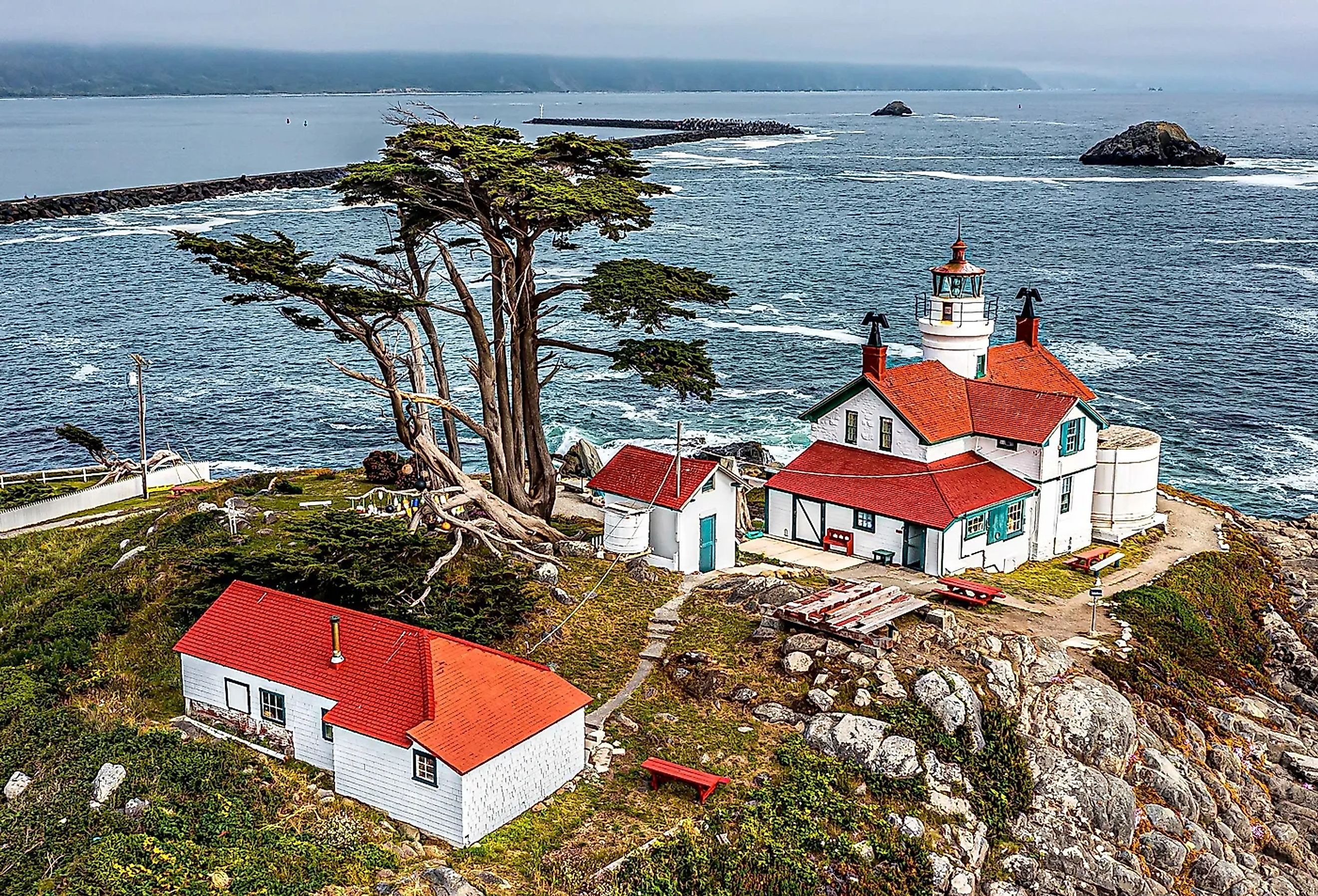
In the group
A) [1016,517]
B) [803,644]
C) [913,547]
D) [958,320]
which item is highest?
[958,320]

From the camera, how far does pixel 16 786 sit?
80.1 ft

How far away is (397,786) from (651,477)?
14770 millimetres

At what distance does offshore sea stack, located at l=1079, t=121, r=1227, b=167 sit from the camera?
625 ft

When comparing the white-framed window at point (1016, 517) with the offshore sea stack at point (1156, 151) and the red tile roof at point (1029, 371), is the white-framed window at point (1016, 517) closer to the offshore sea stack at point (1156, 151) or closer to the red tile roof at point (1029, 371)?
the red tile roof at point (1029, 371)

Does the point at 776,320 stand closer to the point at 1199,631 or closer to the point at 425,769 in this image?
the point at 1199,631

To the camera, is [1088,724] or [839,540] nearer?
[1088,724]

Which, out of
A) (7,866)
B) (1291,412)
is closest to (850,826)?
(7,866)

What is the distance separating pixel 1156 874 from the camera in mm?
26219

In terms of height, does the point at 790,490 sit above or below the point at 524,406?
below

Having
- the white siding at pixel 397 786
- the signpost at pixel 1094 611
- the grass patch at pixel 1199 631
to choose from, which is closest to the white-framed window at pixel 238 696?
the white siding at pixel 397 786

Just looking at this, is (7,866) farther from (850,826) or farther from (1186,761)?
(1186,761)

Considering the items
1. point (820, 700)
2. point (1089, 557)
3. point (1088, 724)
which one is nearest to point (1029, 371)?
point (1089, 557)

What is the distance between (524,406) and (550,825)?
56.0 feet

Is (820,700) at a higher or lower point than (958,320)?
lower
